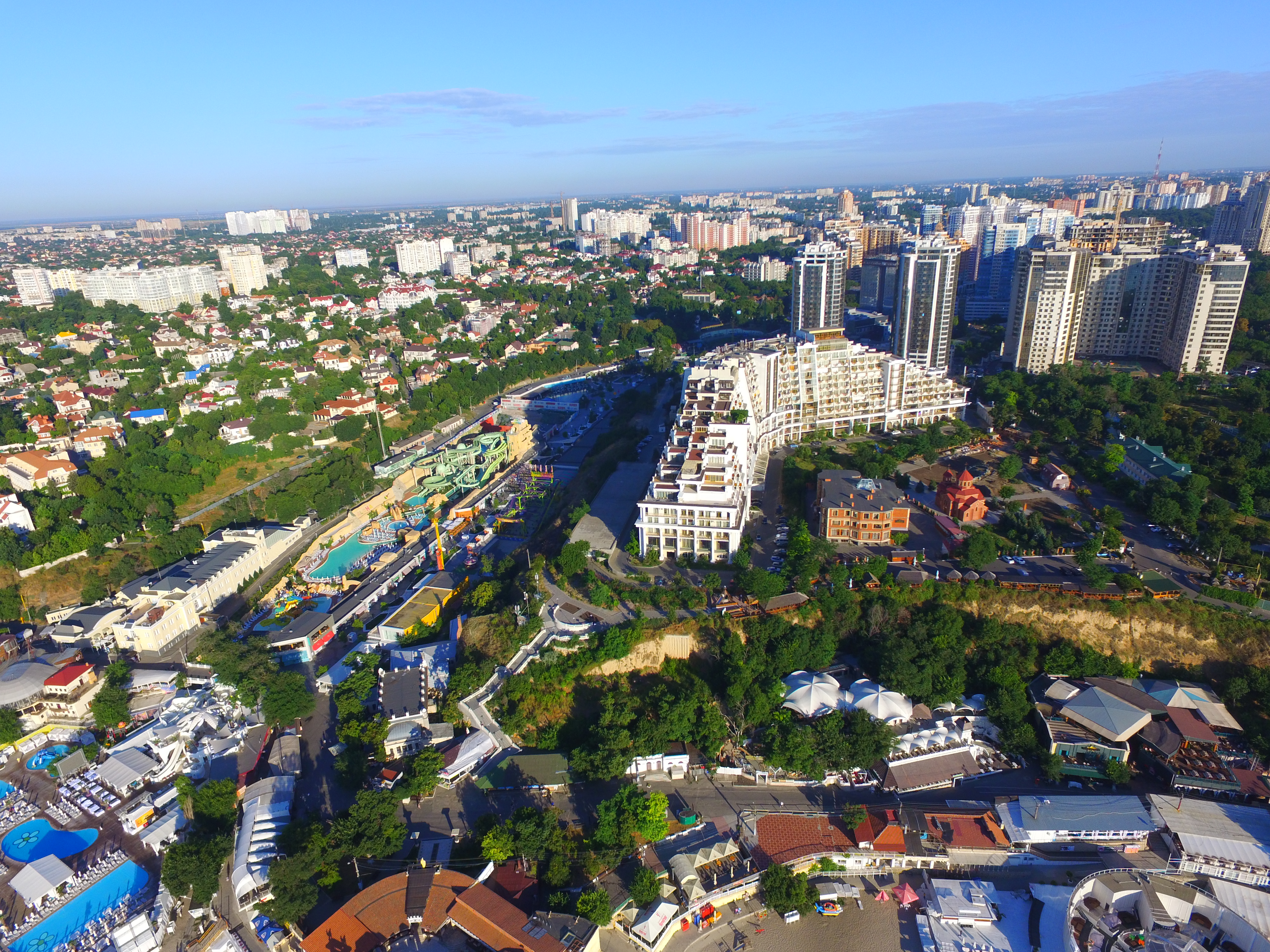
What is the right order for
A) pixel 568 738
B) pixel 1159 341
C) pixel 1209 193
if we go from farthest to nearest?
pixel 1209 193 < pixel 1159 341 < pixel 568 738

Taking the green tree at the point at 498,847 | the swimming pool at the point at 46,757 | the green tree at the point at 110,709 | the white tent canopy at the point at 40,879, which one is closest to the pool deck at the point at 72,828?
the swimming pool at the point at 46,757

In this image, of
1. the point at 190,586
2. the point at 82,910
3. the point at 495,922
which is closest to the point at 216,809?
the point at 82,910

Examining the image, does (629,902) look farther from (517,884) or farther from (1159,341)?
(1159,341)

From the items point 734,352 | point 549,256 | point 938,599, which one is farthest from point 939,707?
point 549,256

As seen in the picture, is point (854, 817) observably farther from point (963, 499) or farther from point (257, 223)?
point (257, 223)

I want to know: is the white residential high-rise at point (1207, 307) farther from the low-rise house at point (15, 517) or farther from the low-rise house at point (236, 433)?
the low-rise house at point (15, 517)
